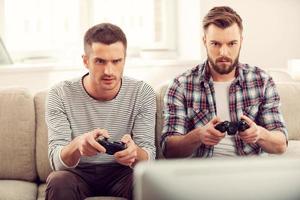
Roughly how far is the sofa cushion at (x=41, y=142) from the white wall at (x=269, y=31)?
166 cm

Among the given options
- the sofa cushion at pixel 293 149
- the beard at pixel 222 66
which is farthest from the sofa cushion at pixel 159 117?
the sofa cushion at pixel 293 149

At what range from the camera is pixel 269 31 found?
3648 mm

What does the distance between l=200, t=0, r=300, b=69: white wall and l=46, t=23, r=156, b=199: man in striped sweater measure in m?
1.66

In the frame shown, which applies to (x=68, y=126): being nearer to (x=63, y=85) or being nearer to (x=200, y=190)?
(x=63, y=85)

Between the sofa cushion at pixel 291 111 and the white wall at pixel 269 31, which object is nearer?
the sofa cushion at pixel 291 111

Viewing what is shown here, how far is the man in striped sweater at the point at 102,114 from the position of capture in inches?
76.3

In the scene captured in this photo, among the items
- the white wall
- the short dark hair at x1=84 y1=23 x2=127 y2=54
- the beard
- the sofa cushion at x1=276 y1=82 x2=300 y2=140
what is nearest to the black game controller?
the short dark hair at x1=84 y1=23 x2=127 y2=54

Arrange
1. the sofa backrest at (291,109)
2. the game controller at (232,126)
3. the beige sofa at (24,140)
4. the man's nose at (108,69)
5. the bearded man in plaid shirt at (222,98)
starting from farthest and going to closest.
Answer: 1. the sofa backrest at (291,109)
2. the beige sofa at (24,140)
3. the bearded man in plaid shirt at (222,98)
4. the man's nose at (108,69)
5. the game controller at (232,126)

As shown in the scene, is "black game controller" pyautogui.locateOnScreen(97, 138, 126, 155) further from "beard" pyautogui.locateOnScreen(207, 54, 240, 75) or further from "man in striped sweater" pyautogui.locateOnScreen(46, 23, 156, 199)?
"beard" pyautogui.locateOnScreen(207, 54, 240, 75)

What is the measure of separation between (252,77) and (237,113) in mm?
165

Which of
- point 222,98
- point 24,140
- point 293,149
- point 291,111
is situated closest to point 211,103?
point 222,98

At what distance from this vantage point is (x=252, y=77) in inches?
86.0

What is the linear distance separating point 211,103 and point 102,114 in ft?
1.37

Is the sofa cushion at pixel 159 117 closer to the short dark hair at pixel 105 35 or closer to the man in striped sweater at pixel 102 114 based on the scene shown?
the man in striped sweater at pixel 102 114
